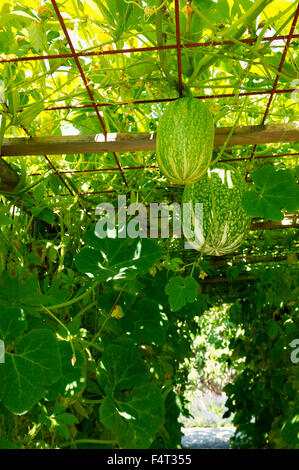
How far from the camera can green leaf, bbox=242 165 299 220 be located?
123 cm

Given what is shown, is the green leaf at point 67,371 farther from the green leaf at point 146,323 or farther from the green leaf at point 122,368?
the green leaf at point 146,323

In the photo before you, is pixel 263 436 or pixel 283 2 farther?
pixel 263 436

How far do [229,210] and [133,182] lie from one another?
0.53 meters

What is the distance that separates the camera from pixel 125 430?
1413 mm

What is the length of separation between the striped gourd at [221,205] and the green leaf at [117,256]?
157 millimetres

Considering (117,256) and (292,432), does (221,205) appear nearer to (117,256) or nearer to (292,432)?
(117,256)

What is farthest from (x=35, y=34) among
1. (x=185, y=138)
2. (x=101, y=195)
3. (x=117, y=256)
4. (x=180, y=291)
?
(x=101, y=195)

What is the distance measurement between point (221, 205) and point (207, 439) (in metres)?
8.52

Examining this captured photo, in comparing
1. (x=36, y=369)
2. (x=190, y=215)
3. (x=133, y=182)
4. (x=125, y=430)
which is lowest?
(x=125, y=430)

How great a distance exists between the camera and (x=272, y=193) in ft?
4.12

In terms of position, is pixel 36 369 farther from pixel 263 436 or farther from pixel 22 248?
pixel 263 436

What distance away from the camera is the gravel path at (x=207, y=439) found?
8141 mm

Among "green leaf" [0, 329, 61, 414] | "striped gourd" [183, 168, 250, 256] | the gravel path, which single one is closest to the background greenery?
"green leaf" [0, 329, 61, 414]

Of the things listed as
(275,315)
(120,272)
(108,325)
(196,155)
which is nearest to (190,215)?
(120,272)
